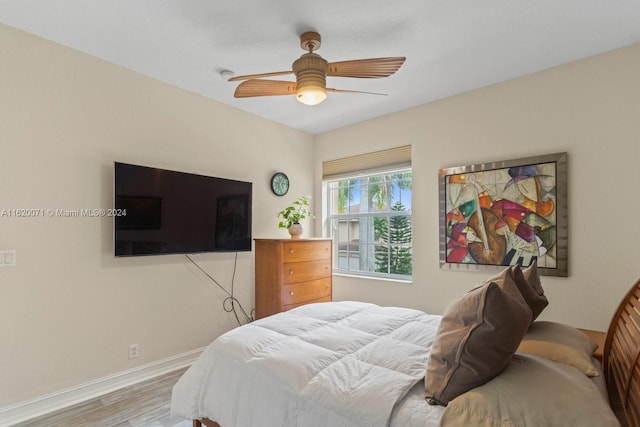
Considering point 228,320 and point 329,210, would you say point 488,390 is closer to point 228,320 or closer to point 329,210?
point 228,320

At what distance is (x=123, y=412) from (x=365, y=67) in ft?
9.06

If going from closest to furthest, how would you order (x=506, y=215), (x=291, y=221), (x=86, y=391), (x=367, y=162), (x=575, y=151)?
(x=86, y=391)
(x=575, y=151)
(x=506, y=215)
(x=291, y=221)
(x=367, y=162)

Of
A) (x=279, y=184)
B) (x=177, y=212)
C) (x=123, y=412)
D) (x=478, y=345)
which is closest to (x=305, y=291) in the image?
(x=279, y=184)

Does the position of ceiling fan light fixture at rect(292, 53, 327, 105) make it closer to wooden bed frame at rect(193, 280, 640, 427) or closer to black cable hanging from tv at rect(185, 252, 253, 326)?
wooden bed frame at rect(193, 280, 640, 427)

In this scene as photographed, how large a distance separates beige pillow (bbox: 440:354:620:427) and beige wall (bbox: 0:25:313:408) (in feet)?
8.46

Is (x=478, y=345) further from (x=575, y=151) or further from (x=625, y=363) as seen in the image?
(x=575, y=151)

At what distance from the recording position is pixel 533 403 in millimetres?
976

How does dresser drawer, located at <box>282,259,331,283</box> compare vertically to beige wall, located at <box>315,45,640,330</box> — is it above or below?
below

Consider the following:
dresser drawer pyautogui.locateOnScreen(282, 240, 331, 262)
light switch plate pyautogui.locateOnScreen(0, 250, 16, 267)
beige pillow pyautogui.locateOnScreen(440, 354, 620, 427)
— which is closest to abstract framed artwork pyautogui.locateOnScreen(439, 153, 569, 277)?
dresser drawer pyautogui.locateOnScreen(282, 240, 331, 262)

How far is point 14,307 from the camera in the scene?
84.1 inches

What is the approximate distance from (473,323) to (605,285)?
2.01 m

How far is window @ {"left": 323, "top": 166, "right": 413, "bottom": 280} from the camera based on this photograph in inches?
145

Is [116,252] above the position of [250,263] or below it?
above

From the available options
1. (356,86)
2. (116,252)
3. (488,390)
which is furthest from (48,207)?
(488,390)
